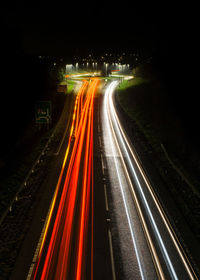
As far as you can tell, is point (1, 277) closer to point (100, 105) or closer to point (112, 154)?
point (112, 154)

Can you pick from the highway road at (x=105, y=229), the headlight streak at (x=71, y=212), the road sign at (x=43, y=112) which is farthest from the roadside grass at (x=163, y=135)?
the road sign at (x=43, y=112)

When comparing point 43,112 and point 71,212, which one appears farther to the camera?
point 43,112

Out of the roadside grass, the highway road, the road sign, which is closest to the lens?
the highway road

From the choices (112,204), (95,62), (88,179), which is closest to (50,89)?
(88,179)

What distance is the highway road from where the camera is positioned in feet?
44.0

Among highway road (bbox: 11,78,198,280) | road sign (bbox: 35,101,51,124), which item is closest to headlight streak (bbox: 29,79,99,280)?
highway road (bbox: 11,78,198,280)

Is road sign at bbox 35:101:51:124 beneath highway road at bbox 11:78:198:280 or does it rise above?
above

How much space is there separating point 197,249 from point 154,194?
6.47m

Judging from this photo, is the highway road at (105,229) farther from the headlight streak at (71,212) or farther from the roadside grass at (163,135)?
the roadside grass at (163,135)

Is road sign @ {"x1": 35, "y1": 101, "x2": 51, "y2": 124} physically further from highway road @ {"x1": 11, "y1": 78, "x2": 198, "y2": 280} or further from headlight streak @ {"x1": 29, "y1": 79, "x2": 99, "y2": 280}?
highway road @ {"x1": 11, "y1": 78, "x2": 198, "y2": 280}

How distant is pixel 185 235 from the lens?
16.3 m

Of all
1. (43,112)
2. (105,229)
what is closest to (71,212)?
(105,229)

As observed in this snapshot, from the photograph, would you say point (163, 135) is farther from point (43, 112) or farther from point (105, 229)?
point (105, 229)

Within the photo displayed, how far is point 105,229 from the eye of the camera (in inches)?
664
